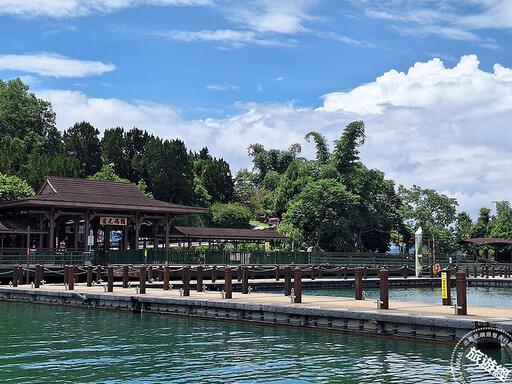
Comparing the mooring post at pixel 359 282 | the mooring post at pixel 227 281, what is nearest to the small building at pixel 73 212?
the mooring post at pixel 227 281

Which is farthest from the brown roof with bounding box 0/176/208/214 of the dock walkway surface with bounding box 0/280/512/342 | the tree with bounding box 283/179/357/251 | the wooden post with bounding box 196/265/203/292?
the tree with bounding box 283/179/357/251

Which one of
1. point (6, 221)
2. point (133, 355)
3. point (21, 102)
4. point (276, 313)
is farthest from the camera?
point (21, 102)

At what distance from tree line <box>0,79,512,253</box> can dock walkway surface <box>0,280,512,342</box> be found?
132ft

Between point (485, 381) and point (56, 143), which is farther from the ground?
point (56, 143)

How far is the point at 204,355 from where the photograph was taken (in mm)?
16578

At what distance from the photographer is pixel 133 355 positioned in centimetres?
1652

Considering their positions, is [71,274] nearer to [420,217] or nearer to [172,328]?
[172,328]

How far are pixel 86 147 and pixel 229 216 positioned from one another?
65.3ft

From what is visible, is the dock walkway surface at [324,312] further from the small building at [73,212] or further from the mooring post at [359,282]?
the small building at [73,212]

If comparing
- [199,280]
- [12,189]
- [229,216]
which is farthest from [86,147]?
[199,280]

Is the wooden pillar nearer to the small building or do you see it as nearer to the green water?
the green water

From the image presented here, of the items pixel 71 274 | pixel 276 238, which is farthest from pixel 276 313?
pixel 276 238

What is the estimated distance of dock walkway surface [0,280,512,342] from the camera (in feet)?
57.1

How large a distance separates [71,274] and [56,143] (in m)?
56.7
